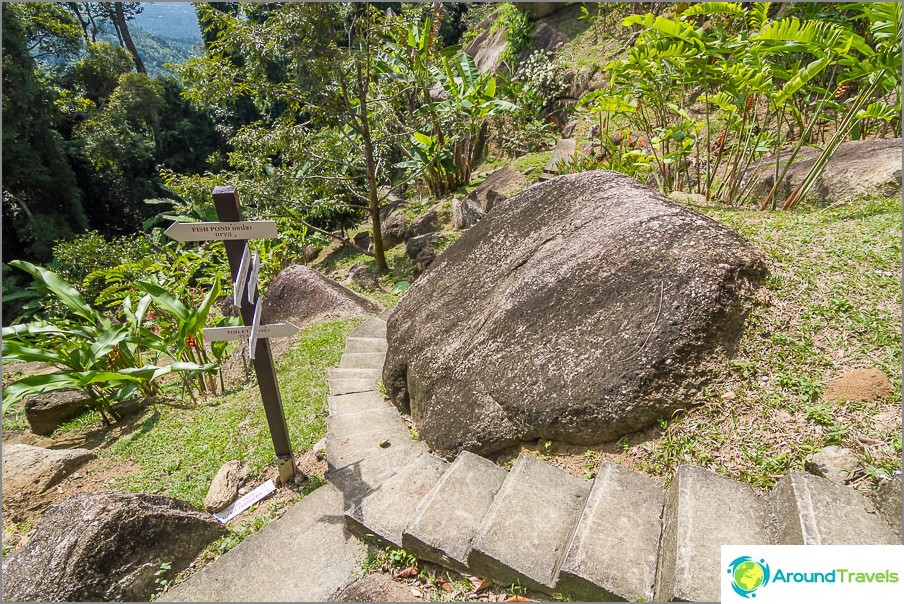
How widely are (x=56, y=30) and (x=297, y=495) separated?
754 inches

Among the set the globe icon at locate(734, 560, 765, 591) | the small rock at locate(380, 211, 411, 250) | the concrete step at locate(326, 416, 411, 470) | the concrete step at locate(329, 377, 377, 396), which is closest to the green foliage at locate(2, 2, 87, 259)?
the small rock at locate(380, 211, 411, 250)

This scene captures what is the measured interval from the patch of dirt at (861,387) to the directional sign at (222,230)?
281 cm

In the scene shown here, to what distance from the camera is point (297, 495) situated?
295 centimetres

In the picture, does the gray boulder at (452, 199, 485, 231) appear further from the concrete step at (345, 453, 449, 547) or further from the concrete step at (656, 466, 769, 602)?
the concrete step at (656, 466, 769, 602)

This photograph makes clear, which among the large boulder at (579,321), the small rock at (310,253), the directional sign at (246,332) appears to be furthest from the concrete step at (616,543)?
the small rock at (310,253)

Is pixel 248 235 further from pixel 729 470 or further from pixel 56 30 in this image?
pixel 56 30

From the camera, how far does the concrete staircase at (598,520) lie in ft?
5.42

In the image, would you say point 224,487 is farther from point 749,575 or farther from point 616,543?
point 749,575

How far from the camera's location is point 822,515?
64.7 inches

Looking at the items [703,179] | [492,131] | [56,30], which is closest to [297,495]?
[703,179]

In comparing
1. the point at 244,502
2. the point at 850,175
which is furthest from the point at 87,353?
the point at 850,175

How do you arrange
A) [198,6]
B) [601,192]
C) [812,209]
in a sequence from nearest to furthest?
[601,192]
[812,209]
[198,6]

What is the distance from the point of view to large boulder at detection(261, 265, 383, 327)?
18.8 ft

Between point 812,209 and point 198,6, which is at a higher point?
point 198,6
